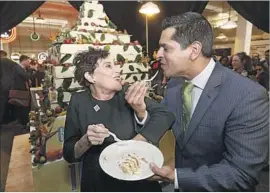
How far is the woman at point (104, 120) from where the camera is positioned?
3.79 feet

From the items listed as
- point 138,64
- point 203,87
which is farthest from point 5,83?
point 203,87

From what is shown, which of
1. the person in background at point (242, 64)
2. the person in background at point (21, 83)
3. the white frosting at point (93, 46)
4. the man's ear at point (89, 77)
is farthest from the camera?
the person in background at point (21, 83)

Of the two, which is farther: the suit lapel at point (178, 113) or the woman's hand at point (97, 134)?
the suit lapel at point (178, 113)

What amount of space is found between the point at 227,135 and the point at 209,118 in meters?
0.10

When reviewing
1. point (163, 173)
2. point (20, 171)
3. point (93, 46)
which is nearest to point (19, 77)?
point (20, 171)

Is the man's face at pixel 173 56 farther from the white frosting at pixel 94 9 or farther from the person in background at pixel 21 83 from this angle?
the person in background at pixel 21 83

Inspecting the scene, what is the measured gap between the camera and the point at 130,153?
105 centimetres

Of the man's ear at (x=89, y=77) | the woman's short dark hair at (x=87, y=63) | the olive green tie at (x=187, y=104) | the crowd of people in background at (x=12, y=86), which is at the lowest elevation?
the crowd of people in background at (x=12, y=86)

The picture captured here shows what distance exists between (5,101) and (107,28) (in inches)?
128

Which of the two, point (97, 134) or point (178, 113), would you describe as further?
point (178, 113)

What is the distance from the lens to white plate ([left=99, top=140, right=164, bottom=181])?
94cm

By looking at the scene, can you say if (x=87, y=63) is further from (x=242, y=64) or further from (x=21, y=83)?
(x=21, y=83)

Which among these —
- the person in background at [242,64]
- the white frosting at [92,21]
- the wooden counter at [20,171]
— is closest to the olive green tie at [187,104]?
the white frosting at [92,21]

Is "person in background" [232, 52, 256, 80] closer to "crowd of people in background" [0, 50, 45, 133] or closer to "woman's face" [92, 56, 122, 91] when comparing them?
"woman's face" [92, 56, 122, 91]
